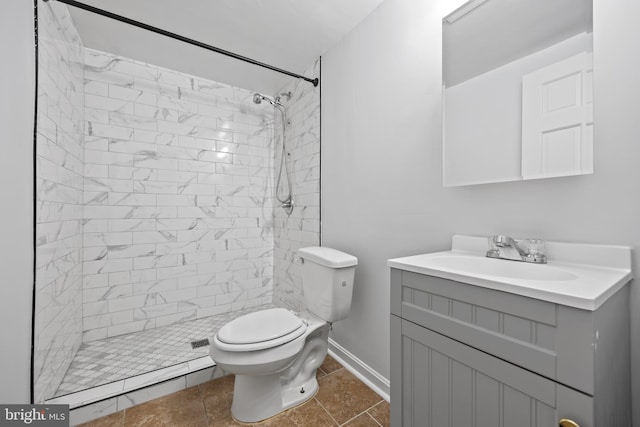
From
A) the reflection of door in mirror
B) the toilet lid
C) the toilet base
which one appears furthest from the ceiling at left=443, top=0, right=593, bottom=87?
the toilet base

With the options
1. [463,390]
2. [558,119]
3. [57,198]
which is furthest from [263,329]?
[558,119]

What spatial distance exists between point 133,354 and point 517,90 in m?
2.72

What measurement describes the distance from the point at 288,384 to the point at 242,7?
7.55 feet

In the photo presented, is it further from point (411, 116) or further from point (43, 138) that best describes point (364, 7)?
point (43, 138)

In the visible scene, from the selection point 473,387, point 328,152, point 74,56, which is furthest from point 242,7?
point 473,387

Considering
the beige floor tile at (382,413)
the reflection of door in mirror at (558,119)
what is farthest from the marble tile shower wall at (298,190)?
the reflection of door in mirror at (558,119)

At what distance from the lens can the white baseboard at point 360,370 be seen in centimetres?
160

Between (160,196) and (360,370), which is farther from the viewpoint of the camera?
(160,196)

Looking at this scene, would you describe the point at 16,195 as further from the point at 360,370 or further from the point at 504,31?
the point at 504,31

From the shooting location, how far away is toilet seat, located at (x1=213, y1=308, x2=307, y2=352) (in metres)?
1.32

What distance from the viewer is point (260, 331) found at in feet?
4.87

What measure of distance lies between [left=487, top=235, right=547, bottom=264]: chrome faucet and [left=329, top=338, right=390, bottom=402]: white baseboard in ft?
3.27

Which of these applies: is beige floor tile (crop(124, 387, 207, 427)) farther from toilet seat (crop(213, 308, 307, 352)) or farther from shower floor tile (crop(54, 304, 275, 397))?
toilet seat (crop(213, 308, 307, 352))

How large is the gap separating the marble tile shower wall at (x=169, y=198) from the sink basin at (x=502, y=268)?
214cm
